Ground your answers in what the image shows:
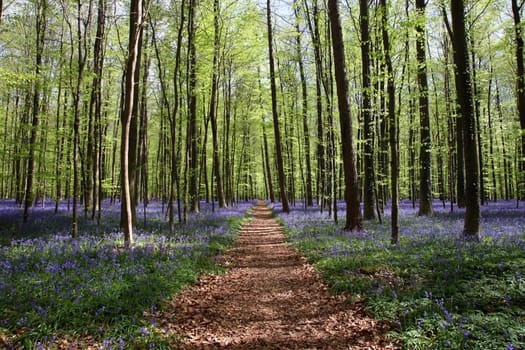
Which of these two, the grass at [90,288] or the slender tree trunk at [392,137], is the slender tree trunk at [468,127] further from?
the grass at [90,288]

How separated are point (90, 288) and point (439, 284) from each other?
5.84 m

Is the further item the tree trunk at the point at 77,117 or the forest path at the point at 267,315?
the tree trunk at the point at 77,117

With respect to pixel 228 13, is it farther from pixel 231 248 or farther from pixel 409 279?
pixel 409 279

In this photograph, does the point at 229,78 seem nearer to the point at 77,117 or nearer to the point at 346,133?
the point at 346,133

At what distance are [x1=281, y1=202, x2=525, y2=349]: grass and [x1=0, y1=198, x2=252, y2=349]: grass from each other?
10.6ft

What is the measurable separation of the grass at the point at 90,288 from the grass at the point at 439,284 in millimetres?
3237

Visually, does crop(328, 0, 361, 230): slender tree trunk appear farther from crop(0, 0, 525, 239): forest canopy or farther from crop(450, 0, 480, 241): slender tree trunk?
crop(450, 0, 480, 241): slender tree trunk

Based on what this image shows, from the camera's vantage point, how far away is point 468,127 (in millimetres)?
8547

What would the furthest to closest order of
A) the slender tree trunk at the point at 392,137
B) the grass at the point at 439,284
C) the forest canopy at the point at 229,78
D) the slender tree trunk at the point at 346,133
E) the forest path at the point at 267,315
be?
the slender tree trunk at the point at 346,133 → the forest canopy at the point at 229,78 → the slender tree trunk at the point at 392,137 → the forest path at the point at 267,315 → the grass at the point at 439,284

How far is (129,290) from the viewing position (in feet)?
16.5

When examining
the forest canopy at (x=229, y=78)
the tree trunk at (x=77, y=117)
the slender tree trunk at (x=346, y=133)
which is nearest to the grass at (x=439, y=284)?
the forest canopy at (x=229, y=78)

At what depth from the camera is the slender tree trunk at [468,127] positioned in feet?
27.9

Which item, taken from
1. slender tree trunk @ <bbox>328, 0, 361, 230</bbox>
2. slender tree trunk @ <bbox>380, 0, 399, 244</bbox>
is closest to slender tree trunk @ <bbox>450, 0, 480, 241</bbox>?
slender tree trunk @ <bbox>380, 0, 399, 244</bbox>

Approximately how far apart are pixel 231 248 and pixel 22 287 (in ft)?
21.4
